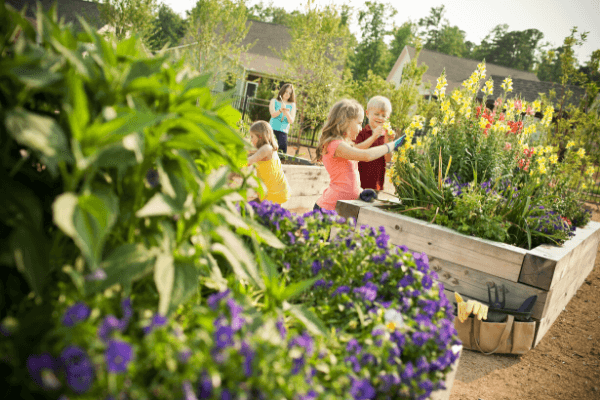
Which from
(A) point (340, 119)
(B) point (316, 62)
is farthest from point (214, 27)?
(A) point (340, 119)

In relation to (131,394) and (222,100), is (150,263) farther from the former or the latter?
(222,100)

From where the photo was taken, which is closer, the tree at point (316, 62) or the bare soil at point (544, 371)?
the bare soil at point (544, 371)

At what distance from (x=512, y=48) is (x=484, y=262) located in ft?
263

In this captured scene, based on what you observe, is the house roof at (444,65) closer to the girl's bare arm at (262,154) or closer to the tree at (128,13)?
the tree at (128,13)

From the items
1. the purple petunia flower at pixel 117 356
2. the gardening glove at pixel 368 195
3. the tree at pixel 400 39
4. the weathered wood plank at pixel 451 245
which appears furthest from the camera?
the tree at pixel 400 39

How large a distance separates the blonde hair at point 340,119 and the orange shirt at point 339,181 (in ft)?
0.40

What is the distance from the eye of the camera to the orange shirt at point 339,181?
374 centimetres

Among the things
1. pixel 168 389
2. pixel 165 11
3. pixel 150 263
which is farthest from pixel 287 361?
pixel 165 11

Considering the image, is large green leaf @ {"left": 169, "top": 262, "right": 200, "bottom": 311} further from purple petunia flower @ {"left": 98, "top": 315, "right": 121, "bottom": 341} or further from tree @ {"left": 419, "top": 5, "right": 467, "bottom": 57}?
tree @ {"left": 419, "top": 5, "right": 467, "bottom": 57}

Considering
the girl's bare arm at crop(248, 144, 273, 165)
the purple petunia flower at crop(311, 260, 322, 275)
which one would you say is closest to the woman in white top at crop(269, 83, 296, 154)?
the girl's bare arm at crop(248, 144, 273, 165)

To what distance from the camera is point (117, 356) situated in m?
0.64

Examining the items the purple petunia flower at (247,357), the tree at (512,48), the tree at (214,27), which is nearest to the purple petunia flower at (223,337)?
the purple petunia flower at (247,357)

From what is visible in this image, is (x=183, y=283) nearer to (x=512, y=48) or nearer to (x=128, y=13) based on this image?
(x=128, y=13)

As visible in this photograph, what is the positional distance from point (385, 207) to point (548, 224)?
1.44 metres
